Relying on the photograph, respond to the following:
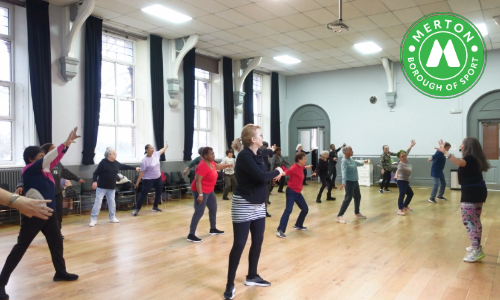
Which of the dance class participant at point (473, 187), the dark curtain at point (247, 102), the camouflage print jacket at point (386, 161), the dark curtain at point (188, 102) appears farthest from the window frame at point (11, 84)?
the camouflage print jacket at point (386, 161)

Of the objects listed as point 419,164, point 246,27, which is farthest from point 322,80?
point 246,27

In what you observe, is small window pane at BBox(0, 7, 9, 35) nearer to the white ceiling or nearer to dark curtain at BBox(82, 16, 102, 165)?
the white ceiling

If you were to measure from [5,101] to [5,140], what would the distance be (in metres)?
0.73

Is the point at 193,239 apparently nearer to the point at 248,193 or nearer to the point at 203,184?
the point at 203,184

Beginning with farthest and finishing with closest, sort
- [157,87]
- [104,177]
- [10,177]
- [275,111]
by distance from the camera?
[275,111]
[157,87]
[10,177]
[104,177]

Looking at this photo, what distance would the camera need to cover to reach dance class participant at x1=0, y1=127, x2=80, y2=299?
3.30m

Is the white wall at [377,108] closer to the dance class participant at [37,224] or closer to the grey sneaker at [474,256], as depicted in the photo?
the grey sneaker at [474,256]

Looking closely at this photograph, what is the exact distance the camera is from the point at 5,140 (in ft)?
23.9

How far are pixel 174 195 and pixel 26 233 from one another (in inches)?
259

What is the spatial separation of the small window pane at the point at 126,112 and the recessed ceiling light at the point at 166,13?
91.6 inches

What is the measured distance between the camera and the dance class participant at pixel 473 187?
418 centimetres

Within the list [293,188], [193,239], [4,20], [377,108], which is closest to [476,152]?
[293,188]

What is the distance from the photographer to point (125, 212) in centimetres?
776

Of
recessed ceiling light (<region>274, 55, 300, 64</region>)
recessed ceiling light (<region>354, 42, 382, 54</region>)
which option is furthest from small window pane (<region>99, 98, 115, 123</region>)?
recessed ceiling light (<region>354, 42, 382, 54</region>)
